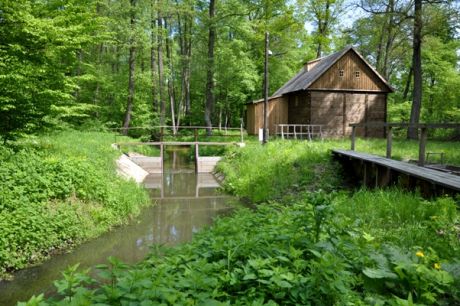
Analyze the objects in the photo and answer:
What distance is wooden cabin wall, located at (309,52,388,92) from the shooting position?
80.7 feet

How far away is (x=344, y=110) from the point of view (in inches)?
1001

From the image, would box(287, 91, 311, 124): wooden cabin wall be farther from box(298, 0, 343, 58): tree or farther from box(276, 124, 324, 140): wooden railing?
box(298, 0, 343, 58): tree

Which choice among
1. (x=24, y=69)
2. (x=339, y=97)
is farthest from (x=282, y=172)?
(x=339, y=97)

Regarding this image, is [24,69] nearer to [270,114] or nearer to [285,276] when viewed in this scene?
[285,276]

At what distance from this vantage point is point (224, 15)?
85.8 feet

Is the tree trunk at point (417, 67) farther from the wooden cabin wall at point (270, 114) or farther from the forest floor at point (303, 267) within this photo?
the forest floor at point (303, 267)

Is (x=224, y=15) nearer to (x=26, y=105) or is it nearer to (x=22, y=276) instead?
(x=26, y=105)

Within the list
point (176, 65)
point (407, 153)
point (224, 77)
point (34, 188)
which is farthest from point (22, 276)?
point (176, 65)

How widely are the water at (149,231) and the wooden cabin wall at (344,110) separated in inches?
372

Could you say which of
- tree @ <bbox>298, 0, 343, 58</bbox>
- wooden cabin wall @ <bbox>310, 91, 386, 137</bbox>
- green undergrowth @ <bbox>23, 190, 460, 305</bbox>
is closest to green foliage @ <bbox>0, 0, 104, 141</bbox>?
green undergrowth @ <bbox>23, 190, 460, 305</bbox>

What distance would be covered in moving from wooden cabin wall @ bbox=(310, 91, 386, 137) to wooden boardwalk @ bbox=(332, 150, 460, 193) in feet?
37.5

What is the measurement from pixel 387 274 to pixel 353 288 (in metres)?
0.34

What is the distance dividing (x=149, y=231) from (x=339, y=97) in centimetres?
1855

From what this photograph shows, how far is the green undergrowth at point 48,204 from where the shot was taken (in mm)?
7367
